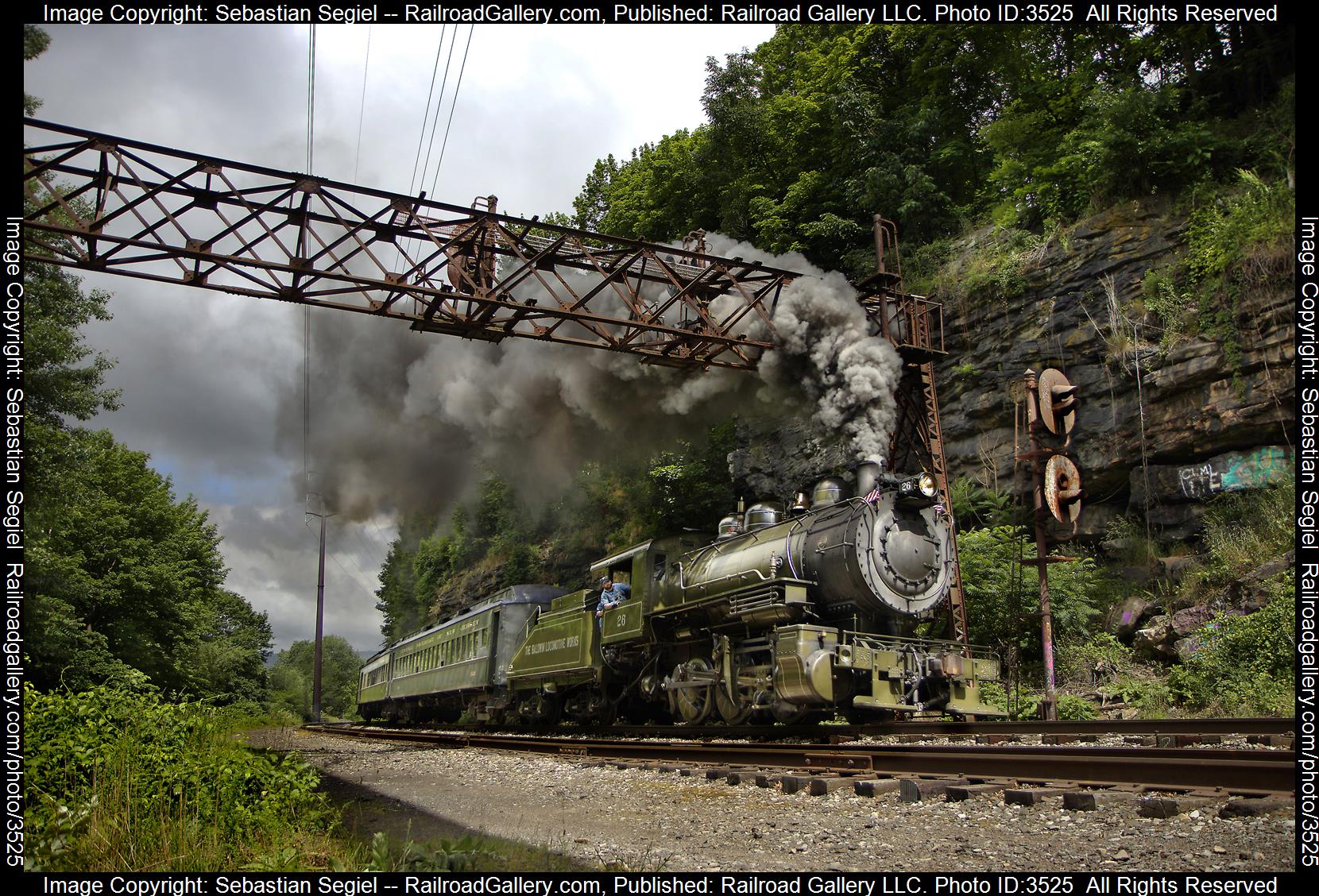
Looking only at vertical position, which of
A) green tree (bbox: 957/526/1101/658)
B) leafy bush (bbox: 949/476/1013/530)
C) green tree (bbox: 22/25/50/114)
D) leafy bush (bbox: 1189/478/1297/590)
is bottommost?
green tree (bbox: 957/526/1101/658)

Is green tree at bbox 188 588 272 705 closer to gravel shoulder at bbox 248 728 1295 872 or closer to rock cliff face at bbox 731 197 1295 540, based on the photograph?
rock cliff face at bbox 731 197 1295 540

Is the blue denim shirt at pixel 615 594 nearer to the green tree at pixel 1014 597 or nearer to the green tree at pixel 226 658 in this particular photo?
the green tree at pixel 1014 597

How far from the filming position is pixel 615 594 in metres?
13.9

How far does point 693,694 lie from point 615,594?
220cm

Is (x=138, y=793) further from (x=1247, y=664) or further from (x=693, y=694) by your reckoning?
(x=1247, y=664)

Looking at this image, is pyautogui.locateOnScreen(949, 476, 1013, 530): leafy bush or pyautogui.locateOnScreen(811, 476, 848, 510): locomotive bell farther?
pyautogui.locateOnScreen(949, 476, 1013, 530): leafy bush

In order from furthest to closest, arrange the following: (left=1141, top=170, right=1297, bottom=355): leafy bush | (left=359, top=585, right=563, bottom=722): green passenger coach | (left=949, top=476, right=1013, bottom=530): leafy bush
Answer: (left=359, top=585, right=563, bottom=722): green passenger coach, (left=949, top=476, right=1013, bottom=530): leafy bush, (left=1141, top=170, right=1297, bottom=355): leafy bush

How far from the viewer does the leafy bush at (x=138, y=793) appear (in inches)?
170

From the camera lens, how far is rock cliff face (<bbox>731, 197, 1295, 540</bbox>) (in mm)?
14852

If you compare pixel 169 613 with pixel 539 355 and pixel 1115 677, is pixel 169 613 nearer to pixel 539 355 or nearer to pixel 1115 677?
pixel 539 355

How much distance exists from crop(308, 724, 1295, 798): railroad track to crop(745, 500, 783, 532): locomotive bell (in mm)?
3018

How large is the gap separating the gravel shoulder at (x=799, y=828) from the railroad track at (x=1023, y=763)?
0.75 meters

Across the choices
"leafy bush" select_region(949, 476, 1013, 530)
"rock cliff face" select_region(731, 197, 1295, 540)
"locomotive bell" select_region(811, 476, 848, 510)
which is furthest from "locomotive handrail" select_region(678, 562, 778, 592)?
"leafy bush" select_region(949, 476, 1013, 530)
